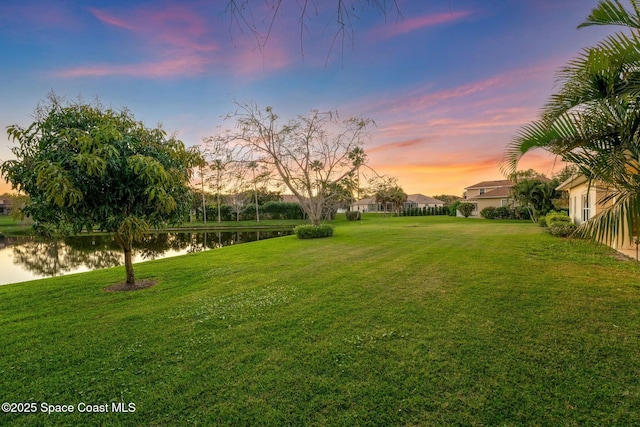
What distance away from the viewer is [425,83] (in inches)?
399

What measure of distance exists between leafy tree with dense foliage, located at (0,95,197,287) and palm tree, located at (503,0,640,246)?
6315 mm

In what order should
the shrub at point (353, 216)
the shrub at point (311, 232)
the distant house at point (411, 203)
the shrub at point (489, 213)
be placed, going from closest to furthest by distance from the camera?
the shrub at point (311, 232), the shrub at point (489, 213), the shrub at point (353, 216), the distant house at point (411, 203)

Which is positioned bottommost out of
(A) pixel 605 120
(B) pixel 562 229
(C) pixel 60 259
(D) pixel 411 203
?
(C) pixel 60 259

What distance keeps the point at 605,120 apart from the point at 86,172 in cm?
767

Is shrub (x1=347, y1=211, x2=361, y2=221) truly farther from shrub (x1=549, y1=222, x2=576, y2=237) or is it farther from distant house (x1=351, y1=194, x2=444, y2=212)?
shrub (x1=549, y1=222, x2=576, y2=237)

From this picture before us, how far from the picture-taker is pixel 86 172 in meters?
5.36

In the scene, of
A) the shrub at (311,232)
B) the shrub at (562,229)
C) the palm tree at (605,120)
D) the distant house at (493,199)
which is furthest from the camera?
the distant house at (493,199)

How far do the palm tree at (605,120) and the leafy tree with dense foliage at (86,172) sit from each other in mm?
6315

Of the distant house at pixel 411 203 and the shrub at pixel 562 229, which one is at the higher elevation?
the distant house at pixel 411 203

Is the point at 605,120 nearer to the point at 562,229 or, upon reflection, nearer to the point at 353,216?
the point at 562,229

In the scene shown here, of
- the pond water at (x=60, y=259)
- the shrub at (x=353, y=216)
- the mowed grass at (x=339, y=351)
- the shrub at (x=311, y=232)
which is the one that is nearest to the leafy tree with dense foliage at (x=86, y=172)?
the mowed grass at (x=339, y=351)

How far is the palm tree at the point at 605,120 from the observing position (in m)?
3.14

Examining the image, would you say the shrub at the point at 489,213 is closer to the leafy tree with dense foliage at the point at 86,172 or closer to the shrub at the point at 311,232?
the shrub at the point at 311,232

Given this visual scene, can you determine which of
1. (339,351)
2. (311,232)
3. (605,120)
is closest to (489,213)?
Answer: (311,232)
